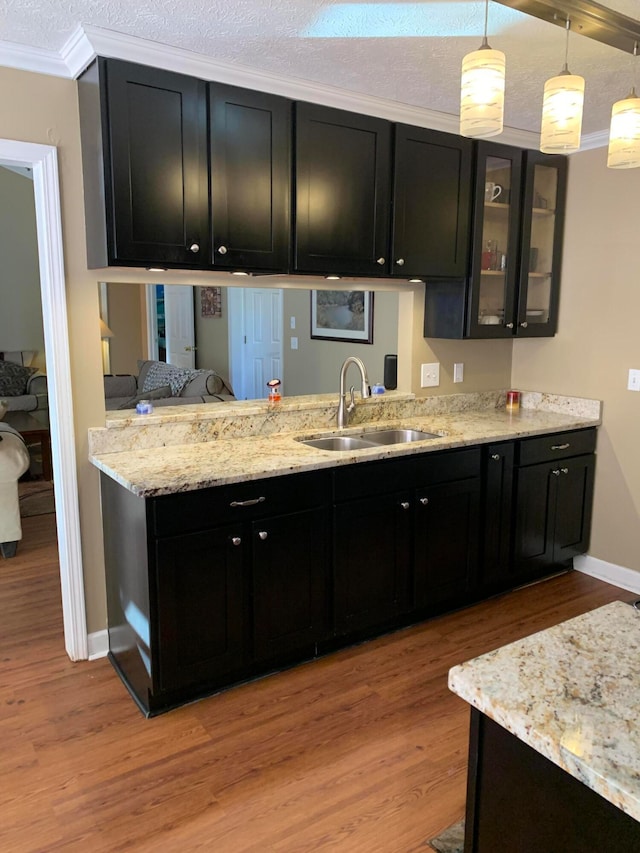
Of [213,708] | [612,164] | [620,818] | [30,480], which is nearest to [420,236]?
[612,164]

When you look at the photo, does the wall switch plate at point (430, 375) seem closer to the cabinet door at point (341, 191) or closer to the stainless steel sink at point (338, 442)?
the stainless steel sink at point (338, 442)

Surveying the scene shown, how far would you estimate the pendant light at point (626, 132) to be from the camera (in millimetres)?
1805

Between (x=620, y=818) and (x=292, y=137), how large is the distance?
261cm

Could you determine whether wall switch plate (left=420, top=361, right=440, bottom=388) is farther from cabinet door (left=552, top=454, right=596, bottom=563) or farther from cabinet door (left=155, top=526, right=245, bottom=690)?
cabinet door (left=155, top=526, right=245, bottom=690)

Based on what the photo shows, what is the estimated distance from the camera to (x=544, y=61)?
8.32 feet

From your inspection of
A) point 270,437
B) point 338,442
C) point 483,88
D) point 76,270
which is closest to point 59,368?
point 76,270

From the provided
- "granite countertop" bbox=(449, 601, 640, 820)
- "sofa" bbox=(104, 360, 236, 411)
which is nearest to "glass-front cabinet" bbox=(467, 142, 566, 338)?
"sofa" bbox=(104, 360, 236, 411)

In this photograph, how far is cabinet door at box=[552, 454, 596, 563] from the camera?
12.0 ft

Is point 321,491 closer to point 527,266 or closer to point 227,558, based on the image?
point 227,558

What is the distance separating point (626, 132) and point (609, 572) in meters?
2.66

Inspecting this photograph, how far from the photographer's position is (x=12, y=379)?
6973mm

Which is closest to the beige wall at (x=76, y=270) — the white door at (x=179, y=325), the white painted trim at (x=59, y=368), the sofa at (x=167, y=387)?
the white painted trim at (x=59, y=368)

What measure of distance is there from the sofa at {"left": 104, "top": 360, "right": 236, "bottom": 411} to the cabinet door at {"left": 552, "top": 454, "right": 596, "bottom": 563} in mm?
2439

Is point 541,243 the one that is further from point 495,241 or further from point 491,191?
point 491,191
